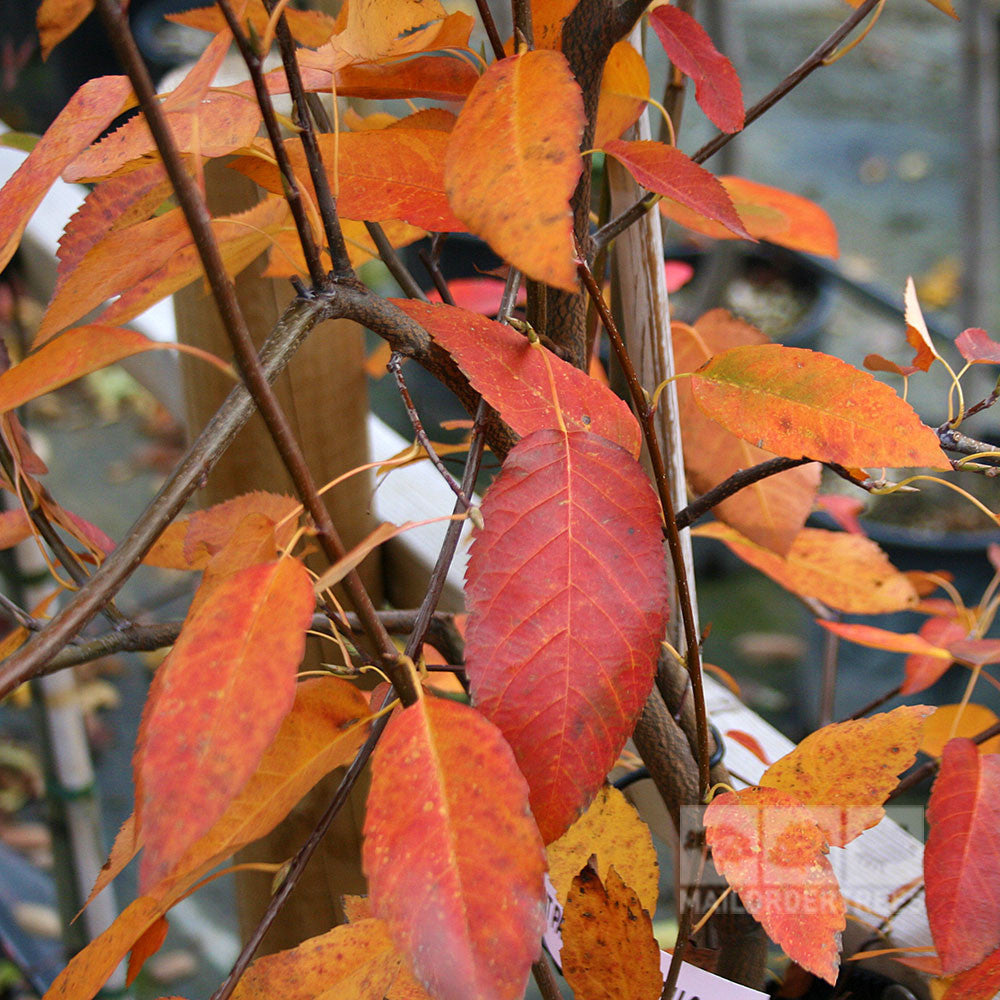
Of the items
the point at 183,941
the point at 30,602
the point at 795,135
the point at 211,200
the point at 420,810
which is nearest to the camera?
the point at 420,810

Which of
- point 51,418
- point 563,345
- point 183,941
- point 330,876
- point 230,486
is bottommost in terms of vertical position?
point 183,941

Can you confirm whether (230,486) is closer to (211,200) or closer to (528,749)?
(211,200)

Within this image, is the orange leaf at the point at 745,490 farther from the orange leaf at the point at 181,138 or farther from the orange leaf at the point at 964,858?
the orange leaf at the point at 181,138

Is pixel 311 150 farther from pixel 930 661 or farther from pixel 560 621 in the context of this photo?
pixel 930 661

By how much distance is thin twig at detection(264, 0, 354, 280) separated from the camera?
0.91ft

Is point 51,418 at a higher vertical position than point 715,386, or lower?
lower

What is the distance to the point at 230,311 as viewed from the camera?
223 mm

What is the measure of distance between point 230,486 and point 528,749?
0.42 meters

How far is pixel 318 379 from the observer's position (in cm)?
63

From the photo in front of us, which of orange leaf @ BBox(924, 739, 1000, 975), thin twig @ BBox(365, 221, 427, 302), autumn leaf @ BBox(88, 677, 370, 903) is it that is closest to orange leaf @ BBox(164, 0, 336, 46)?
thin twig @ BBox(365, 221, 427, 302)

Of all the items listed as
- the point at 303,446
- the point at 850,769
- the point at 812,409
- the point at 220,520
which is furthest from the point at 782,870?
the point at 303,446

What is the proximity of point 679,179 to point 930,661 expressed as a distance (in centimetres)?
43

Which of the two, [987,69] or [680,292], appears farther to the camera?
[680,292]

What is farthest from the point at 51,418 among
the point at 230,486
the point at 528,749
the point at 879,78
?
the point at 879,78
